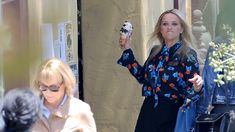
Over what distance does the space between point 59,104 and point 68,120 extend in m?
0.11

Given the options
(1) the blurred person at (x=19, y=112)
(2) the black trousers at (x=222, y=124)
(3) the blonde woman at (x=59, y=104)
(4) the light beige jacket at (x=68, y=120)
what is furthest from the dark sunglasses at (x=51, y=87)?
(1) the blurred person at (x=19, y=112)

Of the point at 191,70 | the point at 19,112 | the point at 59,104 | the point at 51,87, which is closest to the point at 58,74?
the point at 51,87

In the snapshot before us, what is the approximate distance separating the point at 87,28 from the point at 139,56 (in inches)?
23.0

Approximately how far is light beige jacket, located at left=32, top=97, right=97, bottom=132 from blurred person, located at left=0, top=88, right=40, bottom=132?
1545 mm

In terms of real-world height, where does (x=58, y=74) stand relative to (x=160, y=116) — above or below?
above

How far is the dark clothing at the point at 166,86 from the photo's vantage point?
13.2ft

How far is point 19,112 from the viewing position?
1599 millimetres

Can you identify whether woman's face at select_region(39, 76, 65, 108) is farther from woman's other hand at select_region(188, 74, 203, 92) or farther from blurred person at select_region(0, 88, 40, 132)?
blurred person at select_region(0, 88, 40, 132)

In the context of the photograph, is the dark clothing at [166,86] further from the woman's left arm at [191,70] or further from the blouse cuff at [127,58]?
the blouse cuff at [127,58]

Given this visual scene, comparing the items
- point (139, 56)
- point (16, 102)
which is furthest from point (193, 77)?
point (16, 102)

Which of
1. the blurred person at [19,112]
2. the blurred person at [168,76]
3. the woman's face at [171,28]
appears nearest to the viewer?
the blurred person at [19,112]

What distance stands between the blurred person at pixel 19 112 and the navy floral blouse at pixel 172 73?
7.75ft

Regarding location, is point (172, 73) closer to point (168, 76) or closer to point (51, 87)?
point (168, 76)

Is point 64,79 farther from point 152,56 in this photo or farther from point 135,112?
point 135,112
